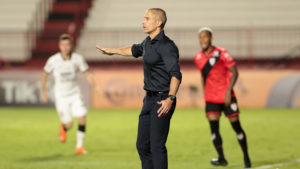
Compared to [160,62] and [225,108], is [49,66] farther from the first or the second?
[160,62]

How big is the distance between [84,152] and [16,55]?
16130mm

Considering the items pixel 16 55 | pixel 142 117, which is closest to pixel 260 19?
pixel 16 55

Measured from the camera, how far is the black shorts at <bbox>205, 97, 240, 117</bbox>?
31.8 feet

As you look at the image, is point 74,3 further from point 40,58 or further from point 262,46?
point 262,46

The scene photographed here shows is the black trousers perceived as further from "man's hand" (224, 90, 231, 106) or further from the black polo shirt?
"man's hand" (224, 90, 231, 106)

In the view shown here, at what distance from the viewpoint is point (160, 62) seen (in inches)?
276

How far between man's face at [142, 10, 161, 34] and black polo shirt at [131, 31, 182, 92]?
10 cm

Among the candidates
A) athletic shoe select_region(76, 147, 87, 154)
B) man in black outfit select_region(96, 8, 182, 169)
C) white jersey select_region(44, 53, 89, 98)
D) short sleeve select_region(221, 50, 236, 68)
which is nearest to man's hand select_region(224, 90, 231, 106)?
short sleeve select_region(221, 50, 236, 68)

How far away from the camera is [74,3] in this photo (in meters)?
30.2

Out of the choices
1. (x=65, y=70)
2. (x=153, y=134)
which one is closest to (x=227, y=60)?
(x=153, y=134)

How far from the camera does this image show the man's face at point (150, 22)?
700 cm

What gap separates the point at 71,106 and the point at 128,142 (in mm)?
1734

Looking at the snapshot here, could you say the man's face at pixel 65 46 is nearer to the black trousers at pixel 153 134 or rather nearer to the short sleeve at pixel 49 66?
the short sleeve at pixel 49 66

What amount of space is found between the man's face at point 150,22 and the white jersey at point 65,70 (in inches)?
203
